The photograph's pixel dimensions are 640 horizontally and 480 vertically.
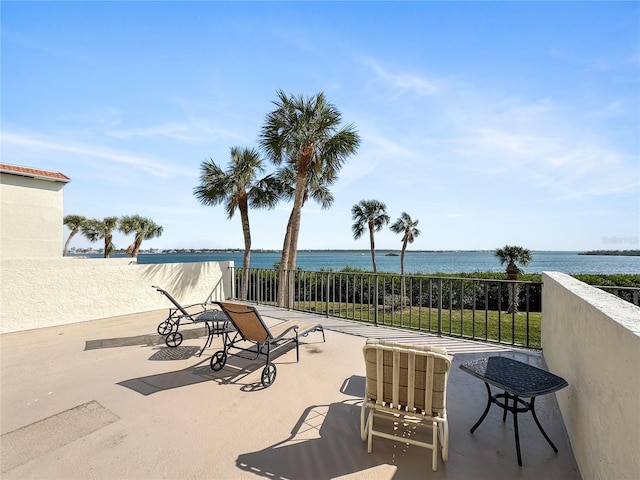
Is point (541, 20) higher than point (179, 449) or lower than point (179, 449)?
higher

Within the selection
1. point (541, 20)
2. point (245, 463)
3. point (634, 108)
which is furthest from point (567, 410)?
point (634, 108)

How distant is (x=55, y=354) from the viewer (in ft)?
13.9

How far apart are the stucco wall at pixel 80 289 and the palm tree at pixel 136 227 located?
1899 cm

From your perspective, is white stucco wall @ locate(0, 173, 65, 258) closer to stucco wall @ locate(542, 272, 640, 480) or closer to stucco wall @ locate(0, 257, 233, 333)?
stucco wall @ locate(0, 257, 233, 333)

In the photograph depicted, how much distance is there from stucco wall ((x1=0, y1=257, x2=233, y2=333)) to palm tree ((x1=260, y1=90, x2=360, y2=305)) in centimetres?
449

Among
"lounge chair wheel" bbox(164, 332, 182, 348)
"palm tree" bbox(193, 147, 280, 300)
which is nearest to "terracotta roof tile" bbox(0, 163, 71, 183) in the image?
"palm tree" bbox(193, 147, 280, 300)

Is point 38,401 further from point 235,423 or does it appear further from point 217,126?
point 217,126

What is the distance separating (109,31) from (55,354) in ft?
20.6

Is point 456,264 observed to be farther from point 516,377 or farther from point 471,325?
point 516,377

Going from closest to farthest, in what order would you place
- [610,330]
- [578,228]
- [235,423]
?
[610,330] → [235,423] → [578,228]

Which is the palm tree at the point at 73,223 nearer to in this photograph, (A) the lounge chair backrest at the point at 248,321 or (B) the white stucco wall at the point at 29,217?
(B) the white stucco wall at the point at 29,217

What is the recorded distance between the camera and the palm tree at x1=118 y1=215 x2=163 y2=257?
23.8 m

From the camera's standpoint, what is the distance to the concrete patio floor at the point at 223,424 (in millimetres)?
1954

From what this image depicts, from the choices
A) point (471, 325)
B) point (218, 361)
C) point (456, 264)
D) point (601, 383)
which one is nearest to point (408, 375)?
point (601, 383)
